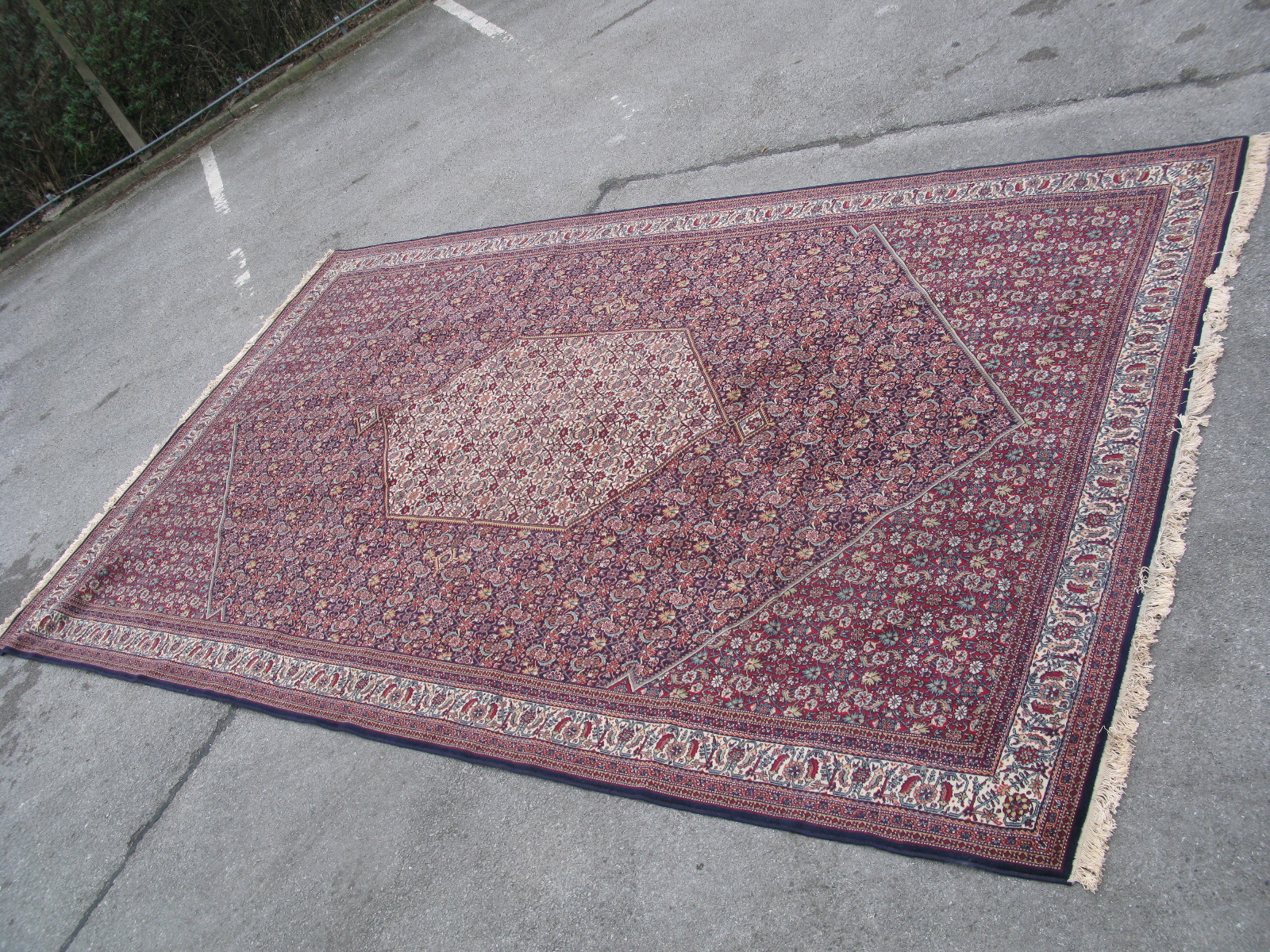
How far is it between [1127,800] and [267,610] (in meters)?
3.27

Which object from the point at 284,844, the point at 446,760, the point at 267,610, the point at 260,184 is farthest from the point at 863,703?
the point at 260,184

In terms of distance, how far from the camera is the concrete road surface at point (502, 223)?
2.20 m

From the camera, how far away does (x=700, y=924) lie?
2.31 m

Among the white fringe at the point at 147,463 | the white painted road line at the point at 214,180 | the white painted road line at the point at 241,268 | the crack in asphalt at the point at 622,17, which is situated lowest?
the white fringe at the point at 147,463

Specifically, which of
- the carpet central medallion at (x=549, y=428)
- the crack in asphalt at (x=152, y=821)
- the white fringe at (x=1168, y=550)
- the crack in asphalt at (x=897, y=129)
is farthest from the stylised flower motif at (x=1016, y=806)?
the crack in asphalt at (x=897, y=129)

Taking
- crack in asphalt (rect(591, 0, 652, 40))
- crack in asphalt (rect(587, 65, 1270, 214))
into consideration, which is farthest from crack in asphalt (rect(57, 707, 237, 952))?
crack in asphalt (rect(591, 0, 652, 40))

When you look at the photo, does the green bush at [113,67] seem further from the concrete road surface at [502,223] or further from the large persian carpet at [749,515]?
the large persian carpet at [749,515]

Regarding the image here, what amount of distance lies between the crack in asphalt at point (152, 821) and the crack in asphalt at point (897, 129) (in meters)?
3.28

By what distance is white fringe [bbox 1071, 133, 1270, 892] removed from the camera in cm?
212

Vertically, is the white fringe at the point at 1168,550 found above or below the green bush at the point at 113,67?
below

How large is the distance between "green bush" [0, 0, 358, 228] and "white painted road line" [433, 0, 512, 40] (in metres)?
1.15

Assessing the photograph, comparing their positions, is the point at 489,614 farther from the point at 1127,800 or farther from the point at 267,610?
the point at 1127,800

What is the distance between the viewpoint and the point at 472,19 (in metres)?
7.53

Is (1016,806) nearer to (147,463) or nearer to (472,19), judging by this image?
(147,463)
